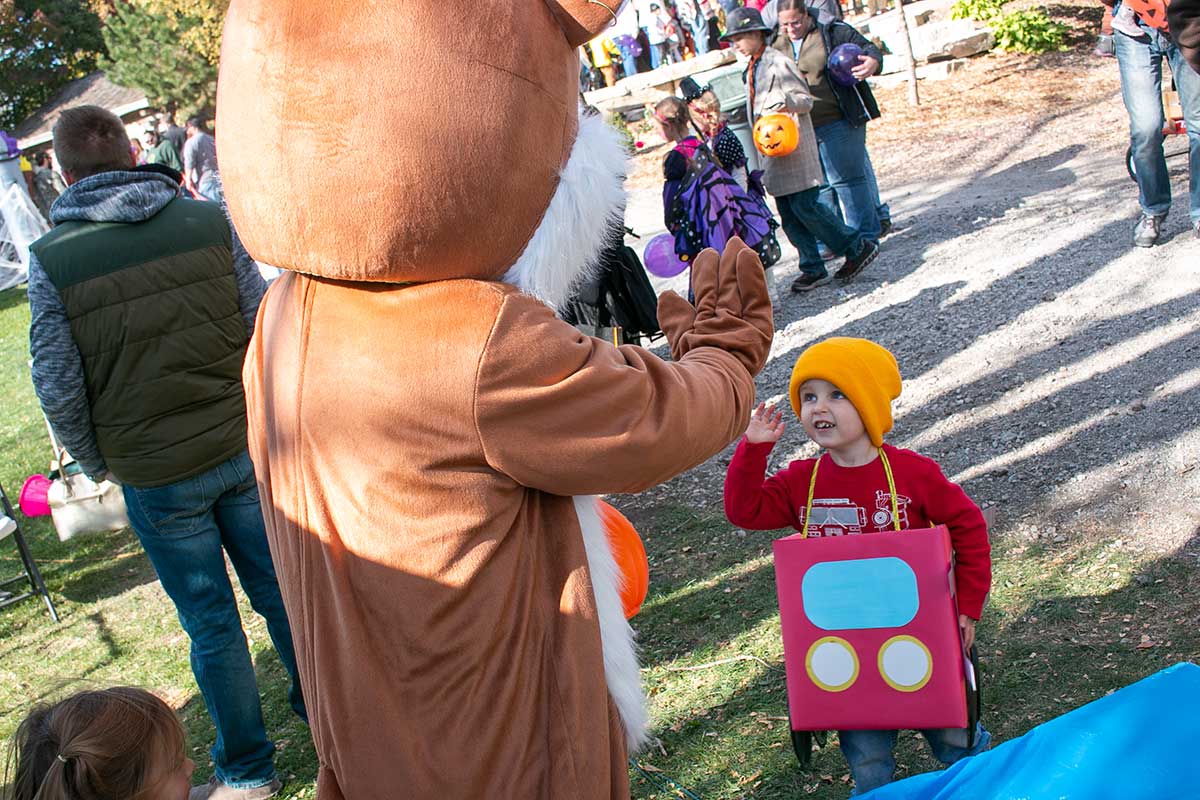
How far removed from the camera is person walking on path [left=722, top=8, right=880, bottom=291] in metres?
7.81

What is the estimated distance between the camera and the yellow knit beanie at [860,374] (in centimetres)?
281

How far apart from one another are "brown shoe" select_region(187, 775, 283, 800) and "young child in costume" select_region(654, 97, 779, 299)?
3.80 meters

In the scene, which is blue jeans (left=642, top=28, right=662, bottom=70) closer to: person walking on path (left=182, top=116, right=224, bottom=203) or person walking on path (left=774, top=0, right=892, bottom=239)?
person walking on path (left=182, top=116, right=224, bottom=203)

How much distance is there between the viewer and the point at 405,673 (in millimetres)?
1999

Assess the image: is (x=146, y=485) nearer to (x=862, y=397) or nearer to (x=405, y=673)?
(x=405, y=673)

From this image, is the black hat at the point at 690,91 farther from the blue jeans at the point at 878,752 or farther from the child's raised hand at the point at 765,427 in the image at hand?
the blue jeans at the point at 878,752

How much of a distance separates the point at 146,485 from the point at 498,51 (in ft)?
7.50

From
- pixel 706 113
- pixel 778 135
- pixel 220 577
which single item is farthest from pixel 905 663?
pixel 778 135

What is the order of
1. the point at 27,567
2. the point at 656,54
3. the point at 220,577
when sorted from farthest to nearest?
the point at 656,54
the point at 27,567
the point at 220,577

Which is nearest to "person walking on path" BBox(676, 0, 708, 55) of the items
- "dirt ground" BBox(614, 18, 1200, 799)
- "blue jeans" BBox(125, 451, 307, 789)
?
"dirt ground" BBox(614, 18, 1200, 799)

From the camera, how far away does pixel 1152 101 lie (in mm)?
6398

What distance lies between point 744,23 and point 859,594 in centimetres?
608

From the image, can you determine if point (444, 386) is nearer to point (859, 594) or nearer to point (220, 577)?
point (859, 594)

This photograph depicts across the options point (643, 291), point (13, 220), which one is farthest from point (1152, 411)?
point (13, 220)
